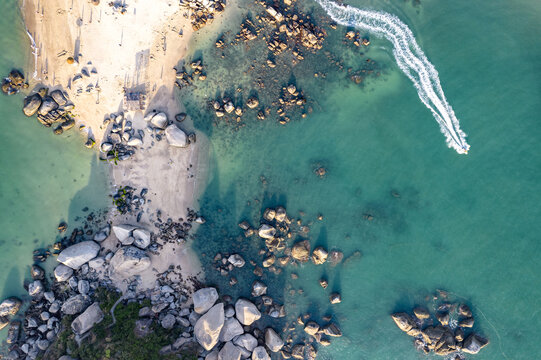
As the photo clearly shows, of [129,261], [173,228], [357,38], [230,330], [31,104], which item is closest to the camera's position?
[129,261]

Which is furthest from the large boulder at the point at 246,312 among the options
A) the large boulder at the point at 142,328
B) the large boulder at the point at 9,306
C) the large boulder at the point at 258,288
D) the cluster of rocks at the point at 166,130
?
the large boulder at the point at 9,306

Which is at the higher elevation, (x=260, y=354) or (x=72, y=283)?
(x=72, y=283)

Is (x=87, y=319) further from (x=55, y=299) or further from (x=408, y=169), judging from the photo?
(x=408, y=169)

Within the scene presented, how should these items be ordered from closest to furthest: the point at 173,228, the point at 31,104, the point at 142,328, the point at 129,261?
the point at 142,328, the point at 129,261, the point at 31,104, the point at 173,228

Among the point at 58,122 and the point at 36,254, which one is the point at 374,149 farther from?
the point at 36,254

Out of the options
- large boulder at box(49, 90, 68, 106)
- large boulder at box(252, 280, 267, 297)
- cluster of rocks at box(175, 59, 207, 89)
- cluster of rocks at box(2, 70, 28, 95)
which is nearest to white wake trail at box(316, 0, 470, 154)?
cluster of rocks at box(175, 59, 207, 89)

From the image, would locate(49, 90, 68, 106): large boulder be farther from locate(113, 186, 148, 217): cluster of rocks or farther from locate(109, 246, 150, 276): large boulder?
locate(109, 246, 150, 276): large boulder

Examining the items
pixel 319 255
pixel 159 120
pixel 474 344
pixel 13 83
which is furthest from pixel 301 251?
pixel 13 83

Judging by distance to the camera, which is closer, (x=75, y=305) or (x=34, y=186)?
(x=75, y=305)
